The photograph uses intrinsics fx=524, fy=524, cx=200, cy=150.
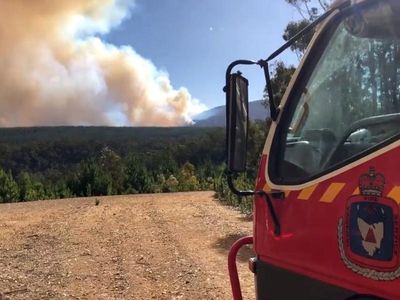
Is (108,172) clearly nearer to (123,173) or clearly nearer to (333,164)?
(123,173)

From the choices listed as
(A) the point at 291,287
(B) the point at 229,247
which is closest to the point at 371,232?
(A) the point at 291,287

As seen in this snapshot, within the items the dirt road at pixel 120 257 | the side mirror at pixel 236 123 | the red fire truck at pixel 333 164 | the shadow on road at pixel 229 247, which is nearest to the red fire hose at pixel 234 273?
the red fire truck at pixel 333 164

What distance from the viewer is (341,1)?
7.32 ft

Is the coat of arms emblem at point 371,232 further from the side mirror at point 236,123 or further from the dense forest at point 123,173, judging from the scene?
the dense forest at point 123,173

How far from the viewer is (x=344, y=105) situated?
2.27 metres

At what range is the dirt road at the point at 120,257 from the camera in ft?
20.7

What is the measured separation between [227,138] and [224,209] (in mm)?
14508

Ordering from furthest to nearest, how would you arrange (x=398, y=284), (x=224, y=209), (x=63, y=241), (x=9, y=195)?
(x=9, y=195) → (x=224, y=209) → (x=63, y=241) → (x=398, y=284)

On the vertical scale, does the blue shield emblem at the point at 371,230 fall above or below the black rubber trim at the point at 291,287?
above

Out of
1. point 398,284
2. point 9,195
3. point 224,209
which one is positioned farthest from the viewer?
point 9,195

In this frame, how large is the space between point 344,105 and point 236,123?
1.55 feet

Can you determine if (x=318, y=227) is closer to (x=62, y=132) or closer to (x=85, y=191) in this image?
(x=85, y=191)

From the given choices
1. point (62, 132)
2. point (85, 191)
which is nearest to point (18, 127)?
point (62, 132)

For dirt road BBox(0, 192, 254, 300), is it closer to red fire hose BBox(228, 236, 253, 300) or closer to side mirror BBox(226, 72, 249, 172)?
red fire hose BBox(228, 236, 253, 300)
